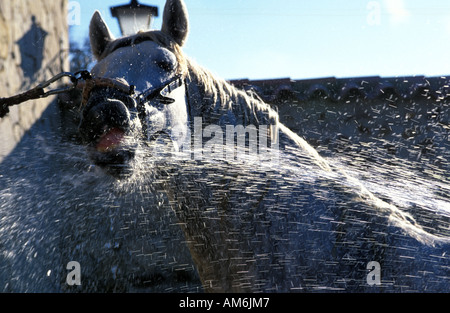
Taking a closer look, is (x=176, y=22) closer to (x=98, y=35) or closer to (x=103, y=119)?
(x=98, y=35)

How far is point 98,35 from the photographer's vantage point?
2221 mm

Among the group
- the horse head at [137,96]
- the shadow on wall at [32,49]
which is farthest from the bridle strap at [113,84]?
the shadow on wall at [32,49]

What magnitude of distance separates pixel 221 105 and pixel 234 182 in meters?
0.41

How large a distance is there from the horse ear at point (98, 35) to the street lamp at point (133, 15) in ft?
2.90

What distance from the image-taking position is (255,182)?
1620 millimetres

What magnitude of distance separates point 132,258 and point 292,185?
6.66 ft

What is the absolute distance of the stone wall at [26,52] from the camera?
115 inches

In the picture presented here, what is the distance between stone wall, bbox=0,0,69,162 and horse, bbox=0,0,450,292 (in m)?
1.09

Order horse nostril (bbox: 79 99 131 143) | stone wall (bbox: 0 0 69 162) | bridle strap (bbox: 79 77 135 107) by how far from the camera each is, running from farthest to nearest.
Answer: stone wall (bbox: 0 0 69 162) → bridle strap (bbox: 79 77 135 107) → horse nostril (bbox: 79 99 131 143)

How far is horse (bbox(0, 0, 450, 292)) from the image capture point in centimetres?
145

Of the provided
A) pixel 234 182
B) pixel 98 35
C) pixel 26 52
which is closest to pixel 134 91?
pixel 234 182

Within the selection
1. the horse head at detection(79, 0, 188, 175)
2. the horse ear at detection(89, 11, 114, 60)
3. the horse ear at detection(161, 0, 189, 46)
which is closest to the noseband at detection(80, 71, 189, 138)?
the horse head at detection(79, 0, 188, 175)

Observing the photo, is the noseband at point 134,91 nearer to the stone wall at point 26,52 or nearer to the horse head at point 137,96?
the horse head at point 137,96

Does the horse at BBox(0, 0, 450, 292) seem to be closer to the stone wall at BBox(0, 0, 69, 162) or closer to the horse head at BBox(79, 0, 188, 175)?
the horse head at BBox(79, 0, 188, 175)
